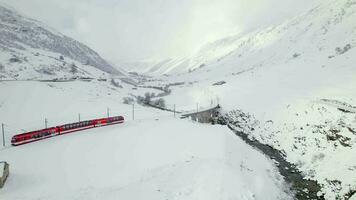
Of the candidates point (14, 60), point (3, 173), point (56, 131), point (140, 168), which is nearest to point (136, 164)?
point (140, 168)

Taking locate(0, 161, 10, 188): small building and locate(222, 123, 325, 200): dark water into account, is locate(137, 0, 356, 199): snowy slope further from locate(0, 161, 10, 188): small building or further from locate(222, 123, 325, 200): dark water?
locate(0, 161, 10, 188): small building

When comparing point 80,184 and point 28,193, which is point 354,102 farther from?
point 28,193

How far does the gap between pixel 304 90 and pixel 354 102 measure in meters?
19.9

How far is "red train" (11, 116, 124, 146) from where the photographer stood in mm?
40188

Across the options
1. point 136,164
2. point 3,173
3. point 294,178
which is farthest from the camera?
point 294,178

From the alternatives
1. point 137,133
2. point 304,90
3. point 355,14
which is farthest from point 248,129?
point 355,14

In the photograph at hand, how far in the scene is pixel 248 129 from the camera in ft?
200

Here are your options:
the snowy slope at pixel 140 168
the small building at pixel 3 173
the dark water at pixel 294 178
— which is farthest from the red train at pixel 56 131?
the dark water at pixel 294 178

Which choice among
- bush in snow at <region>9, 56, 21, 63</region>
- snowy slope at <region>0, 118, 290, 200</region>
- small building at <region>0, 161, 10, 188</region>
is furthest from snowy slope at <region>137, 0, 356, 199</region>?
bush in snow at <region>9, 56, 21, 63</region>

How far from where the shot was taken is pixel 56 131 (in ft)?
150

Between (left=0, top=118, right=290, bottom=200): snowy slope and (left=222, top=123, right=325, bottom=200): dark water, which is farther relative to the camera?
(left=222, top=123, right=325, bottom=200): dark water

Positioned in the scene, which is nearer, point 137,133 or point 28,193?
point 28,193

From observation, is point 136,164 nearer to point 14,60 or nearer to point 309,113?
point 309,113

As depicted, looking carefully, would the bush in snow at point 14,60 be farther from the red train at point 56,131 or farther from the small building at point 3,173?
the small building at point 3,173
